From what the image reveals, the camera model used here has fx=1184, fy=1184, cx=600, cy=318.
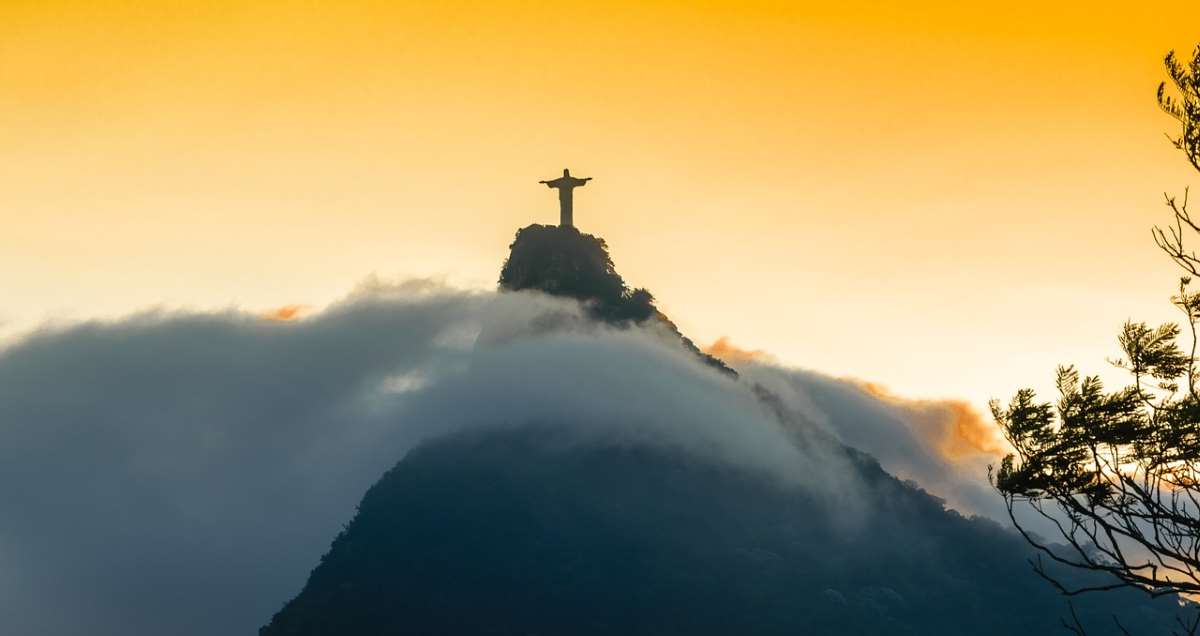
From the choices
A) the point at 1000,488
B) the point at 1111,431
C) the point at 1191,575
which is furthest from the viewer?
the point at 1000,488

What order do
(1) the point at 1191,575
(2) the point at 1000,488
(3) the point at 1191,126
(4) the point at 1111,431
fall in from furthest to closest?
(2) the point at 1000,488 < (4) the point at 1111,431 < (3) the point at 1191,126 < (1) the point at 1191,575

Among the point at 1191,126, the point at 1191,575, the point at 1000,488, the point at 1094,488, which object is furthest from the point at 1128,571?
the point at 1191,126

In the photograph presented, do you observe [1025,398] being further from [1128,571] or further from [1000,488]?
[1128,571]

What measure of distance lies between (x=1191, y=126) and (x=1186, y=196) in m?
1.57

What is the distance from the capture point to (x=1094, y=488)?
76.7 ft

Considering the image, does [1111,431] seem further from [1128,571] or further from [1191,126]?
[1191,126]

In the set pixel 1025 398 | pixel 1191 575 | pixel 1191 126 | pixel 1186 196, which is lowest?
pixel 1191 575

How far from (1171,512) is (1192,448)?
5.24ft

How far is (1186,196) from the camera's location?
2142cm

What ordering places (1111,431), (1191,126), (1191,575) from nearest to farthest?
1. (1191,575)
2. (1191,126)
3. (1111,431)

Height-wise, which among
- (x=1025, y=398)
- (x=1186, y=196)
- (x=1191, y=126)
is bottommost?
(x=1025, y=398)

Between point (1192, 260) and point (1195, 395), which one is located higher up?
point (1192, 260)

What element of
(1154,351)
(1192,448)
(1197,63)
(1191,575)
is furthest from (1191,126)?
(1191,575)

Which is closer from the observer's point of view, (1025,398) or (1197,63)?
(1197,63)
